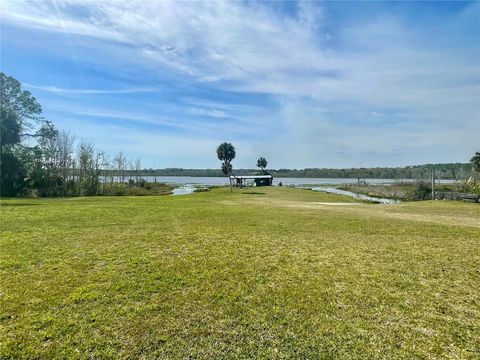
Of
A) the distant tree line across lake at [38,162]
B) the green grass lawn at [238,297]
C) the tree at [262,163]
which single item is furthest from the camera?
the tree at [262,163]

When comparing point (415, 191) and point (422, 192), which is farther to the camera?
point (415, 191)

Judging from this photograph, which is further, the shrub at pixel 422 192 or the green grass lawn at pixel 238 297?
the shrub at pixel 422 192

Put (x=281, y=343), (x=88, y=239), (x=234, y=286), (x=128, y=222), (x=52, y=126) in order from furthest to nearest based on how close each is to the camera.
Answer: (x=52, y=126) → (x=128, y=222) → (x=88, y=239) → (x=234, y=286) → (x=281, y=343)

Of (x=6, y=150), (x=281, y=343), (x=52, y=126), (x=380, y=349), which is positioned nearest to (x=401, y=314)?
(x=380, y=349)

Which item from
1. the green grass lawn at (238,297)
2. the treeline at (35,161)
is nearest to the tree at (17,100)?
the treeline at (35,161)

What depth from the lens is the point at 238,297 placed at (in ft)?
14.4

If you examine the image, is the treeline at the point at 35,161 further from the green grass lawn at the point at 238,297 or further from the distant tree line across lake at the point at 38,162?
the green grass lawn at the point at 238,297

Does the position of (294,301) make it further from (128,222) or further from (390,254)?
(128,222)

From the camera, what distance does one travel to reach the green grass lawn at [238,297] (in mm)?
3240

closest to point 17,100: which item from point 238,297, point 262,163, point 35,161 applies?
point 35,161

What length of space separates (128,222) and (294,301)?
27.2 ft

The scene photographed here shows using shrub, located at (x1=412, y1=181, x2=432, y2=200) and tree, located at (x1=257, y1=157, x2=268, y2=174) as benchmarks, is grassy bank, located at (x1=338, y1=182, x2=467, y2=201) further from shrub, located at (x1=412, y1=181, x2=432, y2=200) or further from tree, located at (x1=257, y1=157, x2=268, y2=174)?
tree, located at (x1=257, y1=157, x2=268, y2=174)

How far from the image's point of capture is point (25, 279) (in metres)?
4.89

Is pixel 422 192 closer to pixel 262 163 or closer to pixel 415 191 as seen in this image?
pixel 415 191
